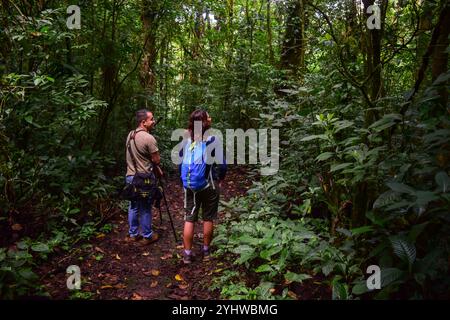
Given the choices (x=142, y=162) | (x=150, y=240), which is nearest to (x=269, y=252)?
(x=150, y=240)

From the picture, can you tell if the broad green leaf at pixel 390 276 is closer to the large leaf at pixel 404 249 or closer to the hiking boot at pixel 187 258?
the large leaf at pixel 404 249

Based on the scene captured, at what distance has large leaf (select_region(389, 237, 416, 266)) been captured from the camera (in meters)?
2.76

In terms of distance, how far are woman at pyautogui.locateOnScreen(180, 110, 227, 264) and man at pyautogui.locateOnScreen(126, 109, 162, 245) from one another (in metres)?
0.78

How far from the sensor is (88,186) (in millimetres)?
6344

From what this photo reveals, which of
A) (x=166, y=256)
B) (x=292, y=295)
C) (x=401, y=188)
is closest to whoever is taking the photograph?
(x=401, y=188)

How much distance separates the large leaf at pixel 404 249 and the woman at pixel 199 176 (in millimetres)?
2591

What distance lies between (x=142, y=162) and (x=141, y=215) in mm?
901

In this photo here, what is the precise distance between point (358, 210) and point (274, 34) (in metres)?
10.1

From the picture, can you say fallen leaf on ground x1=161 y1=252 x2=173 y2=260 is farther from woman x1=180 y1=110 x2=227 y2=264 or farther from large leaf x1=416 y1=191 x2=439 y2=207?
large leaf x1=416 y1=191 x2=439 y2=207

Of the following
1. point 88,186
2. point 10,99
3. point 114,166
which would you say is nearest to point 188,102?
point 114,166

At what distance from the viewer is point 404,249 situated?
2.83 meters

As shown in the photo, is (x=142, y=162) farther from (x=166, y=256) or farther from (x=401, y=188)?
(x=401, y=188)

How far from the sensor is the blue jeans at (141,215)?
555cm
